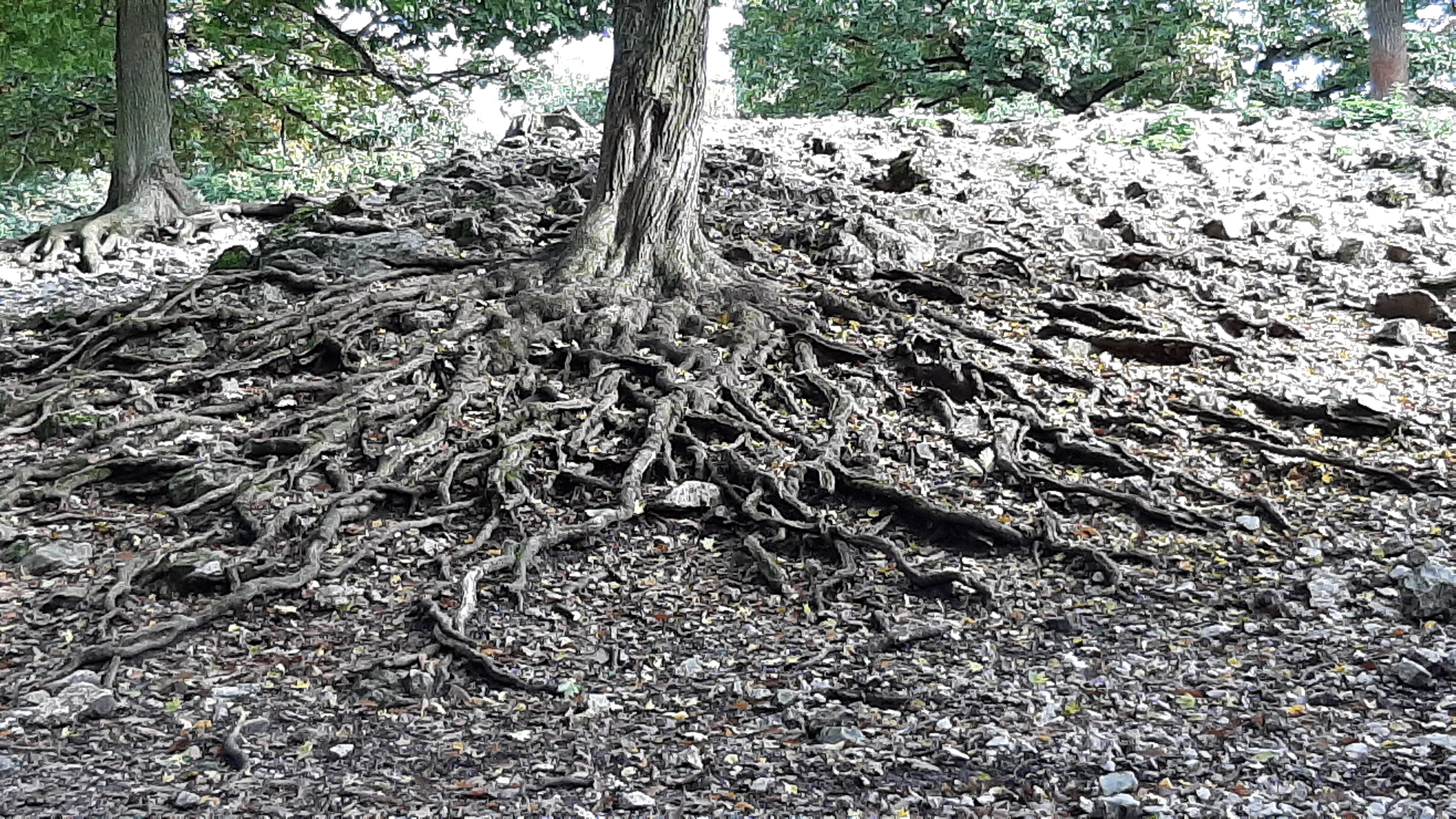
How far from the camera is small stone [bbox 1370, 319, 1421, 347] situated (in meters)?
7.46

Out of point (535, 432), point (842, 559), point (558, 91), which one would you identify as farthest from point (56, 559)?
point (558, 91)

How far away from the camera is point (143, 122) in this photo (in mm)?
11320

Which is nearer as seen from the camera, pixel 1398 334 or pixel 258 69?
pixel 1398 334

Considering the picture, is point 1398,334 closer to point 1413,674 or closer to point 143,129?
point 1413,674

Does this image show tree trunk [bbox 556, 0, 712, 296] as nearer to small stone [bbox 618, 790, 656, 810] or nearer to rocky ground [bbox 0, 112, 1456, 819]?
rocky ground [bbox 0, 112, 1456, 819]

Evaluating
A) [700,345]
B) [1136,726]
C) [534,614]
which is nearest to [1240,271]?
[700,345]

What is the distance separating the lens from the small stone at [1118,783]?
348 centimetres

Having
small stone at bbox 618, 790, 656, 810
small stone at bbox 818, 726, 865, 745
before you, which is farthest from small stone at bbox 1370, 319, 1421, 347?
small stone at bbox 618, 790, 656, 810

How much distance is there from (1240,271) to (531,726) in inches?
259

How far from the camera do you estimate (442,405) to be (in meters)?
6.34

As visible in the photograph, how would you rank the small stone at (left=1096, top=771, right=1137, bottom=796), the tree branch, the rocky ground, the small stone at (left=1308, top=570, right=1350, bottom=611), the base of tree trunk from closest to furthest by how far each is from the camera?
the small stone at (left=1096, top=771, right=1137, bottom=796), the rocky ground, the small stone at (left=1308, top=570, right=1350, bottom=611), the base of tree trunk, the tree branch

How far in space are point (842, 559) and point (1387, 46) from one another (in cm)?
1344

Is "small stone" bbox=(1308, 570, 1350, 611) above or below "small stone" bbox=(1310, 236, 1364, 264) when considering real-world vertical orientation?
below

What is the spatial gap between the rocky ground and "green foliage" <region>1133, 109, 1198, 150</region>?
1795 millimetres
